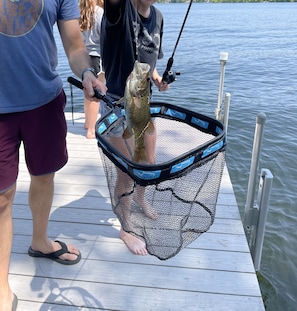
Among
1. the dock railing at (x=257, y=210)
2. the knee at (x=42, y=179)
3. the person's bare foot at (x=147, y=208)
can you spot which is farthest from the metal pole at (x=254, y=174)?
the knee at (x=42, y=179)

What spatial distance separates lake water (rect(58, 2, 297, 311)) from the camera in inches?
151

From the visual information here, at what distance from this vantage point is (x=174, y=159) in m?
1.55

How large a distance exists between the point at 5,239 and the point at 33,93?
0.76 meters

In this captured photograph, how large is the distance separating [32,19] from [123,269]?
1.57m

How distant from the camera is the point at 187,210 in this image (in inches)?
80.2

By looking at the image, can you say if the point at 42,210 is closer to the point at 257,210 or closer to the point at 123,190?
the point at 123,190

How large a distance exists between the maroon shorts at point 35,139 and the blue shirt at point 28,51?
6 centimetres

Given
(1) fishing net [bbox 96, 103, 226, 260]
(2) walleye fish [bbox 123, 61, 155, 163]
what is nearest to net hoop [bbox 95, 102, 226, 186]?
(1) fishing net [bbox 96, 103, 226, 260]

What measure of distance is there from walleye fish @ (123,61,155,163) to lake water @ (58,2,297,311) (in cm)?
233

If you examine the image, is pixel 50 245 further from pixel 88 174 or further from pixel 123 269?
pixel 88 174

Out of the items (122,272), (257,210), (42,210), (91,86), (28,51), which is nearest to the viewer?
(28,51)

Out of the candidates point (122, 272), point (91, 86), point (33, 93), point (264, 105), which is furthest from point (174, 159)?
point (264, 105)

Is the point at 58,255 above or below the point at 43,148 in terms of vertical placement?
below

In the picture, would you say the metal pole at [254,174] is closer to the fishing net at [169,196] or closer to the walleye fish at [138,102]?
the fishing net at [169,196]
